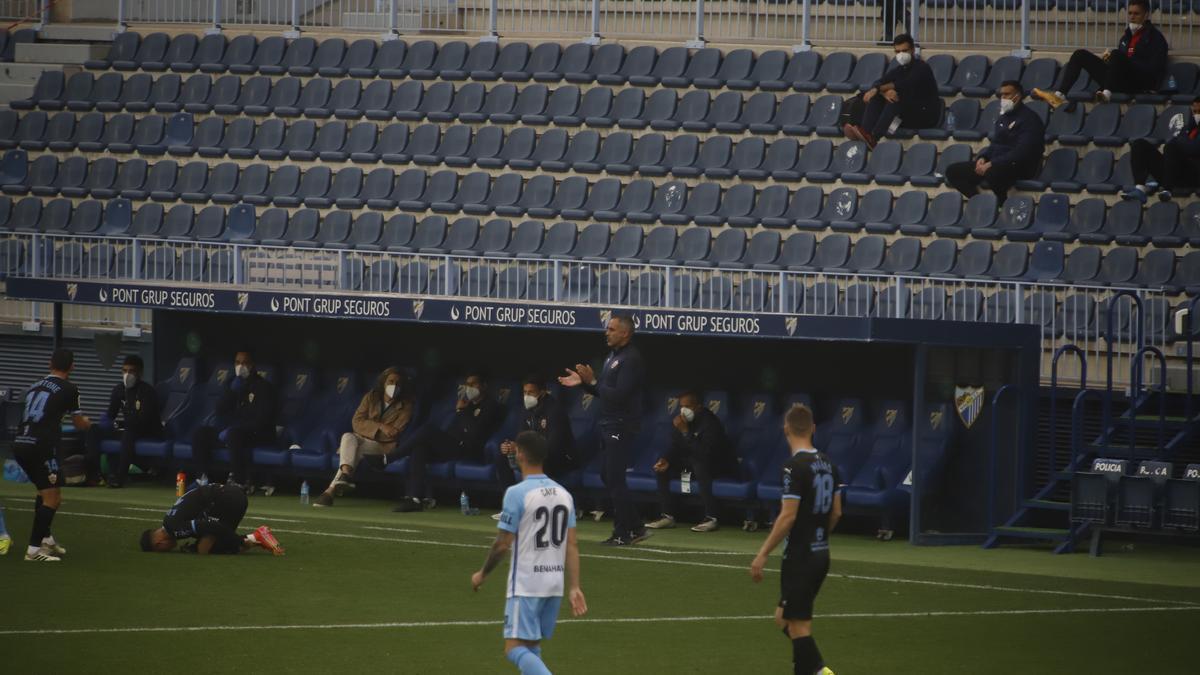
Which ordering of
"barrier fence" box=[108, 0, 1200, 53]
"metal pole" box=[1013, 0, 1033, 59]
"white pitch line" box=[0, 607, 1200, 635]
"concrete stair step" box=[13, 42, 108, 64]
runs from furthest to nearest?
1. "concrete stair step" box=[13, 42, 108, 64]
2. "barrier fence" box=[108, 0, 1200, 53]
3. "metal pole" box=[1013, 0, 1033, 59]
4. "white pitch line" box=[0, 607, 1200, 635]

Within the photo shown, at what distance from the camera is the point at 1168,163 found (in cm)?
1997

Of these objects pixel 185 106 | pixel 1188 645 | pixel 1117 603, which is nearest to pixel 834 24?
pixel 185 106

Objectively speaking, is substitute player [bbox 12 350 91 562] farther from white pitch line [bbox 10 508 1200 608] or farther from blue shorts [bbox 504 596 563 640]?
blue shorts [bbox 504 596 563 640]

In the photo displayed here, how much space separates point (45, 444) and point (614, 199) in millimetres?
9918

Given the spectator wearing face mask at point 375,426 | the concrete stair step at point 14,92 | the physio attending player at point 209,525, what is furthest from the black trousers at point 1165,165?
the concrete stair step at point 14,92

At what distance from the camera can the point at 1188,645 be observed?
1243 centimetres

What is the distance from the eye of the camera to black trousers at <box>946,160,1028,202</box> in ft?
68.5

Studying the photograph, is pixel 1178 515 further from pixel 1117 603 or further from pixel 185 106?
pixel 185 106

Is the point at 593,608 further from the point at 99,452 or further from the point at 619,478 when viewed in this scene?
the point at 99,452

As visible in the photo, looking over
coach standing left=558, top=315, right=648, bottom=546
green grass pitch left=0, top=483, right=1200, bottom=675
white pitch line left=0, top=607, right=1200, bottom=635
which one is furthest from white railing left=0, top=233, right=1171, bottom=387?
white pitch line left=0, top=607, right=1200, bottom=635

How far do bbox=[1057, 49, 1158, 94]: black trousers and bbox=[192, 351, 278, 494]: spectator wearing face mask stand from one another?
9.69m

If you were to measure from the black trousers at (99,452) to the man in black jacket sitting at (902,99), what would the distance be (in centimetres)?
904

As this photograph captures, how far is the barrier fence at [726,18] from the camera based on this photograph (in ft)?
76.7

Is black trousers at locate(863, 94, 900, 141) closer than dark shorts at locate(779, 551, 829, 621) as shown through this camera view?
No
